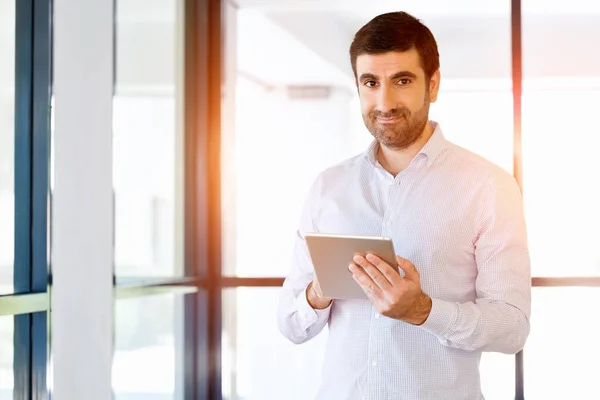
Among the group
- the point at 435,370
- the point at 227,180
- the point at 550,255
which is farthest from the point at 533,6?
the point at 435,370

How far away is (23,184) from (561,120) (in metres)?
2.20

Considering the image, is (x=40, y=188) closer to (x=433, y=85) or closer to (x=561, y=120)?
(x=433, y=85)

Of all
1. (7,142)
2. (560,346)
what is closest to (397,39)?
(7,142)

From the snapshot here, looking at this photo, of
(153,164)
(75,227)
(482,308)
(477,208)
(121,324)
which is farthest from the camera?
(153,164)

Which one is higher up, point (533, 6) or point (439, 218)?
point (533, 6)

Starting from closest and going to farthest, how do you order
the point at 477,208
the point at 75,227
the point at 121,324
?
the point at 477,208 → the point at 75,227 → the point at 121,324

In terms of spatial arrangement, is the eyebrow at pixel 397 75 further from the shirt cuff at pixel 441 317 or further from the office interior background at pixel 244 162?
the office interior background at pixel 244 162

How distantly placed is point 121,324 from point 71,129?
777 mm

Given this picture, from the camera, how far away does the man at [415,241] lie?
2123 millimetres

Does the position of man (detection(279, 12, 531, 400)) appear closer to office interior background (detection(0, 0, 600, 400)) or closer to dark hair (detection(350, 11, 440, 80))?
dark hair (detection(350, 11, 440, 80))

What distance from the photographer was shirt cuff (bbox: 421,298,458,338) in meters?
2.02

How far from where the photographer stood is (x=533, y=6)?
362 cm

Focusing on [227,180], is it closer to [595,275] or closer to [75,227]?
[75,227]

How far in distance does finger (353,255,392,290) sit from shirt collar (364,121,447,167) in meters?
0.50
